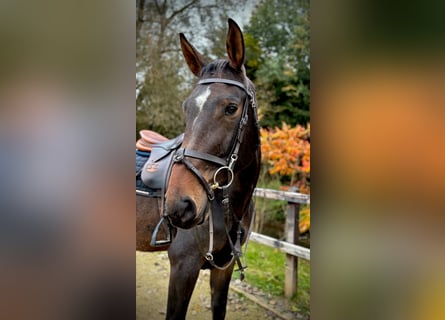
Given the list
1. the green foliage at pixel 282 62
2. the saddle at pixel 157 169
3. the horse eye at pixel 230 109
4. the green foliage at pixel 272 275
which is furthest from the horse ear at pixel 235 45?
the green foliage at pixel 272 275

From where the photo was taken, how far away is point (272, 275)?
3.89ft

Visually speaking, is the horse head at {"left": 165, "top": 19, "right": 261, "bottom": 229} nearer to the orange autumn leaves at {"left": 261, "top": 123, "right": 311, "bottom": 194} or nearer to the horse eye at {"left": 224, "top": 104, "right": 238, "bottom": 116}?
the horse eye at {"left": 224, "top": 104, "right": 238, "bottom": 116}

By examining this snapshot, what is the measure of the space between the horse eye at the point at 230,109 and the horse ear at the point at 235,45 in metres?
0.11

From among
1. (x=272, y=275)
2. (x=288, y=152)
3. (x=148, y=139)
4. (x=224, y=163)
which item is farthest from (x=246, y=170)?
(x=288, y=152)

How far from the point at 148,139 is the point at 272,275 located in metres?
0.67

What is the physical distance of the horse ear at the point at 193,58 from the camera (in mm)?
881

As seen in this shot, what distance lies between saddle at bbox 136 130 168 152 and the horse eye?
1.15 ft

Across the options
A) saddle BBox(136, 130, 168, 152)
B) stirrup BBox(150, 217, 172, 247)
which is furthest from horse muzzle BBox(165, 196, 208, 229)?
saddle BBox(136, 130, 168, 152)

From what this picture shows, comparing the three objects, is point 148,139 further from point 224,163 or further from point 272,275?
point 272,275

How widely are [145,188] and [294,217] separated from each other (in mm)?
800
